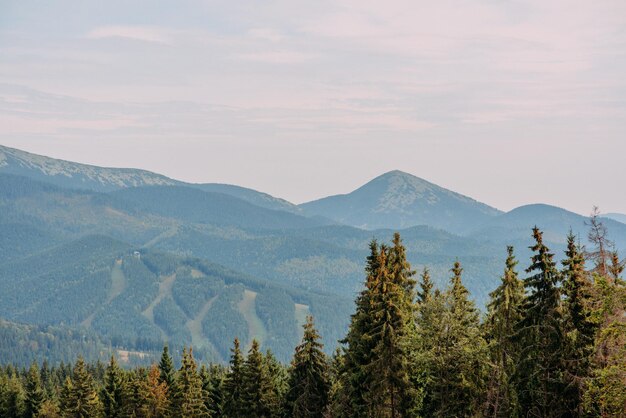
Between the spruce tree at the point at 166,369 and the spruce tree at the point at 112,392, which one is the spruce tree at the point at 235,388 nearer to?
the spruce tree at the point at 166,369

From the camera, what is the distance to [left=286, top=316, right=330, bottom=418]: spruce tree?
178 ft

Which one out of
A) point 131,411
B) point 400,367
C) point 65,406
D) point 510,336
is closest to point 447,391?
A: point 400,367

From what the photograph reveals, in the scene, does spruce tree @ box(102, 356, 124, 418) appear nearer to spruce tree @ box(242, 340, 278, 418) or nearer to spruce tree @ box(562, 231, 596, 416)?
spruce tree @ box(242, 340, 278, 418)

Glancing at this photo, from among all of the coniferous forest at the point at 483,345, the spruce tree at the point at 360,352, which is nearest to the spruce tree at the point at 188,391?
the coniferous forest at the point at 483,345

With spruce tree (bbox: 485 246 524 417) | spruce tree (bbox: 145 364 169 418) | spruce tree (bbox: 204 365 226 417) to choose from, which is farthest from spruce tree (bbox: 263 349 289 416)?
spruce tree (bbox: 485 246 524 417)

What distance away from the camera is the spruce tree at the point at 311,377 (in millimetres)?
54125

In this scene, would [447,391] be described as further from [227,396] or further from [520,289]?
[227,396]

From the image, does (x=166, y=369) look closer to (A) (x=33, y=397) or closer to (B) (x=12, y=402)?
(A) (x=33, y=397)

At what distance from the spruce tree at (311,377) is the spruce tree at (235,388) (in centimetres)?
907

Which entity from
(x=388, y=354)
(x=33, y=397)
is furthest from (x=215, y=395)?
(x=388, y=354)

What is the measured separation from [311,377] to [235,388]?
15127mm

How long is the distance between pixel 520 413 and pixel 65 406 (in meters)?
59.1

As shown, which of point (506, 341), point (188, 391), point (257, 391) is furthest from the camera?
point (188, 391)

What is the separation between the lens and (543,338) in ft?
121
